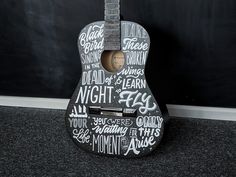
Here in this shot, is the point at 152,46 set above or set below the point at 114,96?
above

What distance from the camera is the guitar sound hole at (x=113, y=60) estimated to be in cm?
121

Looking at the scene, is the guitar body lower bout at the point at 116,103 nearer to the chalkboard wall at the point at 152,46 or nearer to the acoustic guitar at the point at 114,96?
the acoustic guitar at the point at 114,96

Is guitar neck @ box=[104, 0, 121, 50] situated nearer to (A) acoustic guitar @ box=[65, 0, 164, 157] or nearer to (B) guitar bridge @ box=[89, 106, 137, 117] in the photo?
(A) acoustic guitar @ box=[65, 0, 164, 157]

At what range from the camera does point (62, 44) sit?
153 cm

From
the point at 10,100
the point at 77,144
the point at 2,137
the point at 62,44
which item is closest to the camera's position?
the point at 77,144

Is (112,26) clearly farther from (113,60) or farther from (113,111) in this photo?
(113,111)

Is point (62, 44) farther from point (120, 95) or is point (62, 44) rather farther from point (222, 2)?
point (222, 2)

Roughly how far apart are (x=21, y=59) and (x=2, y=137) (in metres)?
0.43

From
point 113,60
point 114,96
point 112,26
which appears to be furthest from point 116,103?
point 112,26

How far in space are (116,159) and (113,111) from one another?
0.19 metres

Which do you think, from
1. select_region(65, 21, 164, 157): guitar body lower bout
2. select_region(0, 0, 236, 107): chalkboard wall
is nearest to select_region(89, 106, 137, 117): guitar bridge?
select_region(65, 21, 164, 157): guitar body lower bout

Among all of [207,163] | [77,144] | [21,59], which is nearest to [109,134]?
[77,144]

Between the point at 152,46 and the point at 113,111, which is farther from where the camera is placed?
the point at 152,46

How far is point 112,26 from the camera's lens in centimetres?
117
